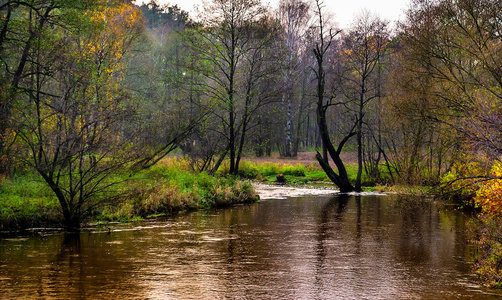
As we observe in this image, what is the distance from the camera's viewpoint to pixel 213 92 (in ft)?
76.1

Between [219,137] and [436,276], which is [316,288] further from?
[219,137]

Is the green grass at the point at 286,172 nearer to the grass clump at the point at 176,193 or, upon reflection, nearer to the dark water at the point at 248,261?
the grass clump at the point at 176,193

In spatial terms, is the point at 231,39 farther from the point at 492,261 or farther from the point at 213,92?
the point at 492,261

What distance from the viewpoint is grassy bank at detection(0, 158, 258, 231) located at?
45.4 ft

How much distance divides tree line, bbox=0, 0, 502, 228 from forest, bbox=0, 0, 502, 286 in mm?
79

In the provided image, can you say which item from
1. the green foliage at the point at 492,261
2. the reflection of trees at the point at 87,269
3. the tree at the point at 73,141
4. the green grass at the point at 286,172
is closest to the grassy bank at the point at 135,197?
the tree at the point at 73,141

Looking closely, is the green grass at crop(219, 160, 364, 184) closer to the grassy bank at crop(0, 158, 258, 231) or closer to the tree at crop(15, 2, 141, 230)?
the grassy bank at crop(0, 158, 258, 231)

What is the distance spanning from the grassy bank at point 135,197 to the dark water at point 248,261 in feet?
3.79

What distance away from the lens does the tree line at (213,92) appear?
528 inches

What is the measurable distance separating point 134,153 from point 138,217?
2.59 meters

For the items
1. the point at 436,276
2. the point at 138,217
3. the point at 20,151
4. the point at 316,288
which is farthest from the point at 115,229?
the point at 436,276

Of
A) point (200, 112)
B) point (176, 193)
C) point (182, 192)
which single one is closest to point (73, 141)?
point (176, 193)

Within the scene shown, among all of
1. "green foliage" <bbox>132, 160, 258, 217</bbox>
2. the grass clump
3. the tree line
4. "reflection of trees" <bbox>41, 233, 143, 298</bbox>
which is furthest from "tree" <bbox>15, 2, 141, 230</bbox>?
"reflection of trees" <bbox>41, 233, 143, 298</bbox>

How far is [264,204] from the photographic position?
2078cm
